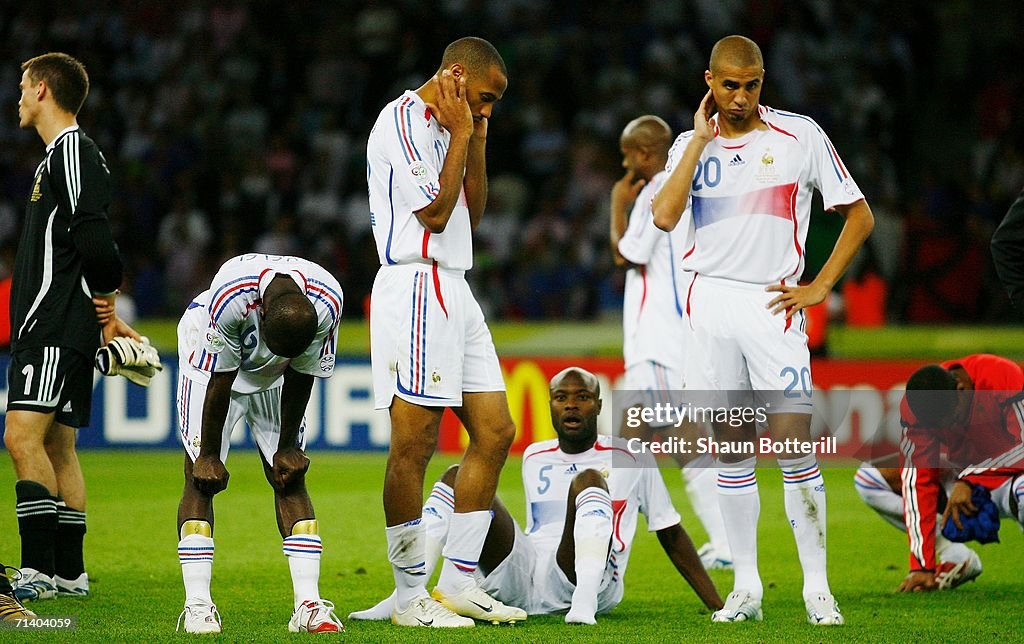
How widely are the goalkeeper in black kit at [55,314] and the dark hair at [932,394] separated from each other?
3663mm

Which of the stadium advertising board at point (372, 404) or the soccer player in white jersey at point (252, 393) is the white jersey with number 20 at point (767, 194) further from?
the stadium advertising board at point (372, 404)

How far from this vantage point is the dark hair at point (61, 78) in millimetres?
6402

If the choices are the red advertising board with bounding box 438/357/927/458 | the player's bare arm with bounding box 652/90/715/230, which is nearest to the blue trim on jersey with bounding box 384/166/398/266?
the player's bare arm with bounding box 652/90/715/230

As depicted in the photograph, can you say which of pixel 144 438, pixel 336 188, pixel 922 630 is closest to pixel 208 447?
pixel 922 630

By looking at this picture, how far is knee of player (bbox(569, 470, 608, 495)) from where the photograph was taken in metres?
5.91

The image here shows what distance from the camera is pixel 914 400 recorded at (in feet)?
22.5

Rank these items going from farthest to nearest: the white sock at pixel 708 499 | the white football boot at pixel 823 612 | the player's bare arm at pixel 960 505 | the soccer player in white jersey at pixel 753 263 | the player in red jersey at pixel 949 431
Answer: the white sock at pixel 708 499, the player in red jersey at pixel 949 431, the player's bare arm at pixel 960 505, the soccer player in white jersey at pixel 753 263, the white football boot at pixel 823 612

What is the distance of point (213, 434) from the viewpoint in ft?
17.2

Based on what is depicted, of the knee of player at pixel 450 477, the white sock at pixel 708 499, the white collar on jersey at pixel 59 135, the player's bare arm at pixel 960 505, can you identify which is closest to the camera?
the knee of player at pixel 450 477

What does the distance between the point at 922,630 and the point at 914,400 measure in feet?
5.08

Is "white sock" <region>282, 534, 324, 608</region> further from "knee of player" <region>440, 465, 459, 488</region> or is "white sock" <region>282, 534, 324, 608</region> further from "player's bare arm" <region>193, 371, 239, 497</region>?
"knee of player" <region>440, 465, 459, 488</region>

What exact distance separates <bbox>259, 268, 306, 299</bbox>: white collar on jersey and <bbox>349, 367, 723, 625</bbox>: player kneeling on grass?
135 cm

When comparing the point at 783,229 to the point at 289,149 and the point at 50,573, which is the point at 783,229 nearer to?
the point at 50,573

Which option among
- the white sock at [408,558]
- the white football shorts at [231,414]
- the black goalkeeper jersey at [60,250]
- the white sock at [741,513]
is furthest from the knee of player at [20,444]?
the white sock at [741,513]
